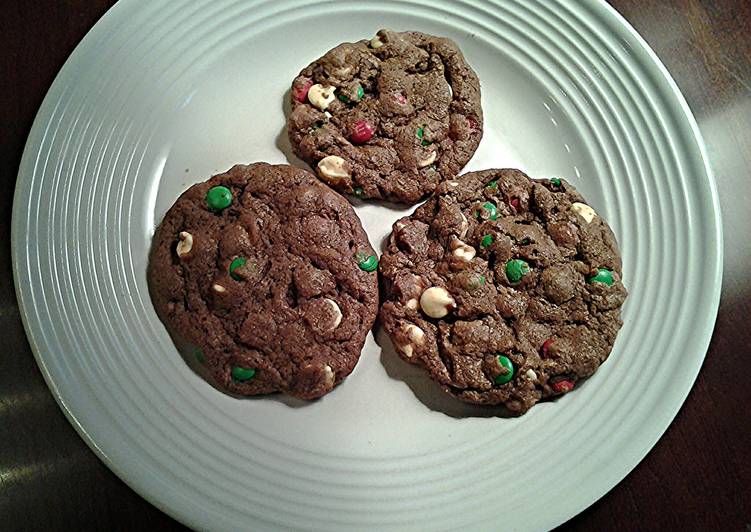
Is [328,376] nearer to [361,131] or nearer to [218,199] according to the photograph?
[218,199]

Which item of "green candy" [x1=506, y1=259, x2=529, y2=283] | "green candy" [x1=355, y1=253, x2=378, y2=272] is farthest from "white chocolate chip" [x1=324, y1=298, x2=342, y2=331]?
"green candy" [x1=506, y1=259, x2=529, y2=283]

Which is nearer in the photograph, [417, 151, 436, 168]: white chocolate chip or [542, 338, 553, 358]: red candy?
[542, 338, 553, 358]: red candy

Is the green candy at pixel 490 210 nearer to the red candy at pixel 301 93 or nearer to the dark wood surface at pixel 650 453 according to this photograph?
the red candy at pixel 301 93

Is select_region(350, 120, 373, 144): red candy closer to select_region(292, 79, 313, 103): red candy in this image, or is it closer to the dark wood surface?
select_region(292, 79, 313, 103): red candy

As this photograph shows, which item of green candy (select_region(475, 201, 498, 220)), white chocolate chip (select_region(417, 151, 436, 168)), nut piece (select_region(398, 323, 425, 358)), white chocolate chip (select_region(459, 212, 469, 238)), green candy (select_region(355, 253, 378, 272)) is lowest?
nut piece (select_region(398, 323, 425, 358))

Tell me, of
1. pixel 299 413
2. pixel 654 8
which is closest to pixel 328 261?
pixel 299 413

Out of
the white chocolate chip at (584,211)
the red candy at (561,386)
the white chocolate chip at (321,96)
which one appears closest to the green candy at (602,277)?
the white chocolate chip at (584,211)

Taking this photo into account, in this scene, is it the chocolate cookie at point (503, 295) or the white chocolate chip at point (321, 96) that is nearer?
the chocolate cookie at point (503, 295)
